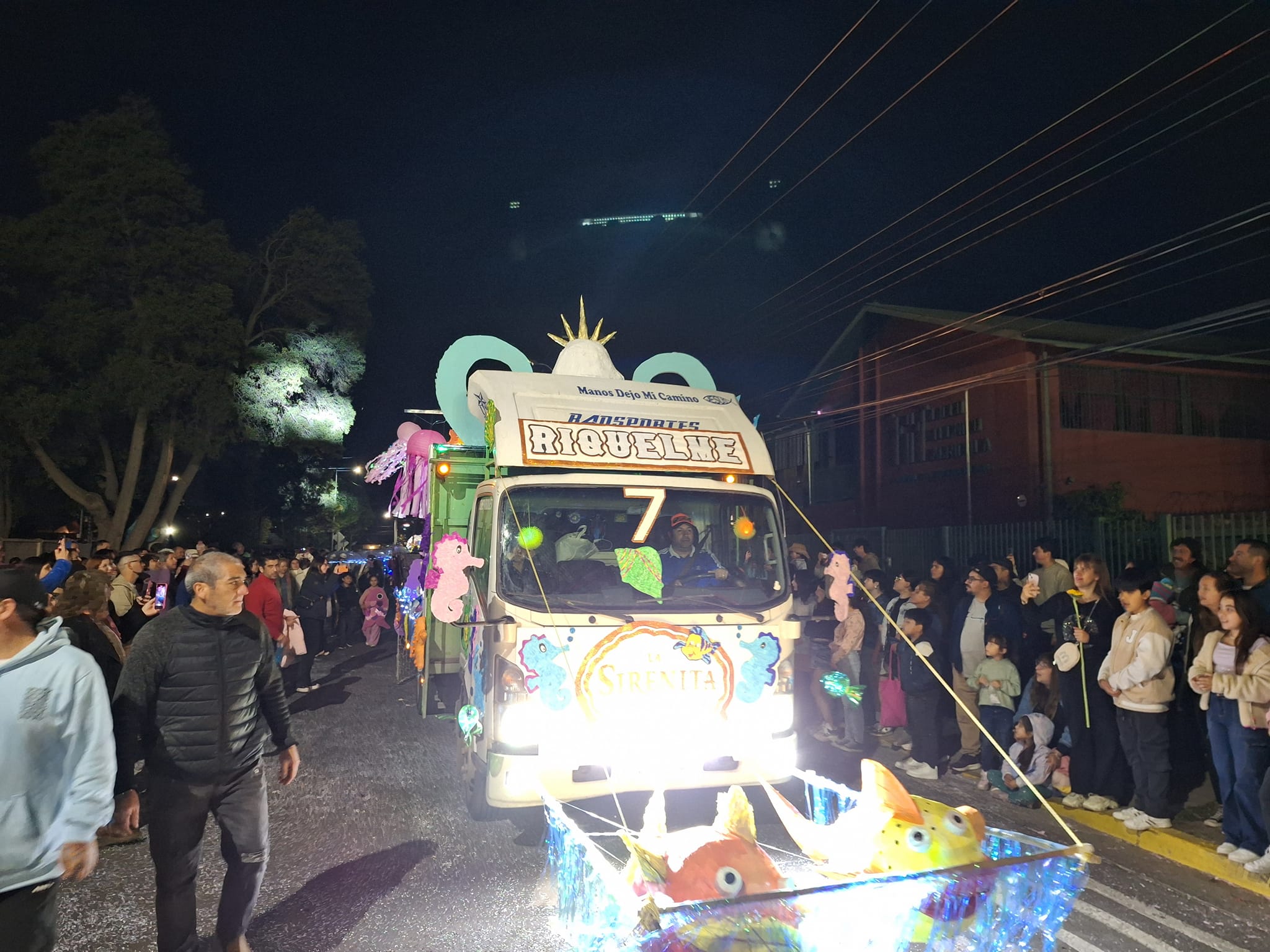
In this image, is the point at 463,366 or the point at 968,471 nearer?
the point at 463,366

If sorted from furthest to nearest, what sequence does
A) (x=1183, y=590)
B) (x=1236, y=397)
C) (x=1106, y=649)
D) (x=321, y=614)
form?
(x=1236, y=397) → (x=321, y=614) → (x=1183, y=590) → (x=1106, y=649)

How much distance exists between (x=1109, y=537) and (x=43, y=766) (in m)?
12.3

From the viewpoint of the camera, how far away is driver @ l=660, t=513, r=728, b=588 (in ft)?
18.4

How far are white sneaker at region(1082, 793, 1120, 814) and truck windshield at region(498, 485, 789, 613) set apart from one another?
9.19 feet

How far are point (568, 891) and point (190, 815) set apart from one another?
165 cm

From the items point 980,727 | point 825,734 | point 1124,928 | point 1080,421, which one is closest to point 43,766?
point 980,727

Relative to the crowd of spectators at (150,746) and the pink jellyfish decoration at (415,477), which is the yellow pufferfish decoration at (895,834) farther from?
the pink jellyfish decoration at (415,477)

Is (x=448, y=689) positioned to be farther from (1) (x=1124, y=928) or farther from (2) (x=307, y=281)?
(2) (x=307, y=281)

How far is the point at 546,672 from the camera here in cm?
487

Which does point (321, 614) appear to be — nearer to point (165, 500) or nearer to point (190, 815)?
point (190, 815)

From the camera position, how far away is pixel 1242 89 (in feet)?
27.9

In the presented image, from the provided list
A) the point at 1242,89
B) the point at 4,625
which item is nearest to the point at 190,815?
the point at 4,625

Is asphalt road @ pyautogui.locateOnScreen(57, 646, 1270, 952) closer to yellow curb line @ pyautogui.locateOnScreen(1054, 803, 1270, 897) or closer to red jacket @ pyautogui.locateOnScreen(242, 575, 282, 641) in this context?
yellow curb line @ pyautogui.locateOnScreen(1054, 803, 1270, 897)

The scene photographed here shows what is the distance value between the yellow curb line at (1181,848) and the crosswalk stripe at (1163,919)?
80 cm
